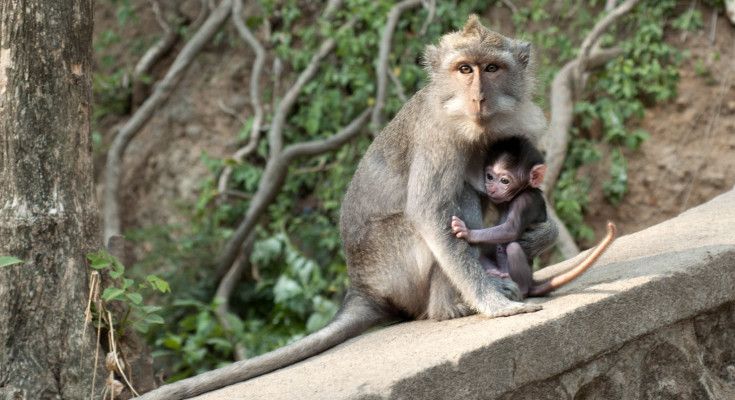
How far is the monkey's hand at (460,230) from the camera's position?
4.03m

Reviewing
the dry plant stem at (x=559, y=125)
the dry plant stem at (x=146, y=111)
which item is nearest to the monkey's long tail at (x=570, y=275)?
the dry plant stem at (x=559, y=125)

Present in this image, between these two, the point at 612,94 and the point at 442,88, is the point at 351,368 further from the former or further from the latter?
the point at 612,94

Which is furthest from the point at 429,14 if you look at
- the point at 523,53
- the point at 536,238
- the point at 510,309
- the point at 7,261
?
the point at 7,261

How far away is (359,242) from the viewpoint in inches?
175

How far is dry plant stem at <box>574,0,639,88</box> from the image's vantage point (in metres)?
8.30

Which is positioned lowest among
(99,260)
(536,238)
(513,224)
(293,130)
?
(293,130)

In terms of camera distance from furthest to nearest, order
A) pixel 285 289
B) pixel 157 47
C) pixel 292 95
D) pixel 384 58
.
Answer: pixel 157 47 < pixel 292 95 < pixel 384 58 < pixel 285 289

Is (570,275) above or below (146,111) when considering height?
below

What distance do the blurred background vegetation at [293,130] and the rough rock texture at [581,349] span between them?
433 centimetres

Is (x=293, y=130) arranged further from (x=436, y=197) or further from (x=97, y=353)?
(x=97, y=353)

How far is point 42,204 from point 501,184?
1935mm

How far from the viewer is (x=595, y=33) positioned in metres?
8.43

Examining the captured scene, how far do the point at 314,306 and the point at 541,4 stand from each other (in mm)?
3627

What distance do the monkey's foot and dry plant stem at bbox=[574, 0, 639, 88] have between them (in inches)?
189
